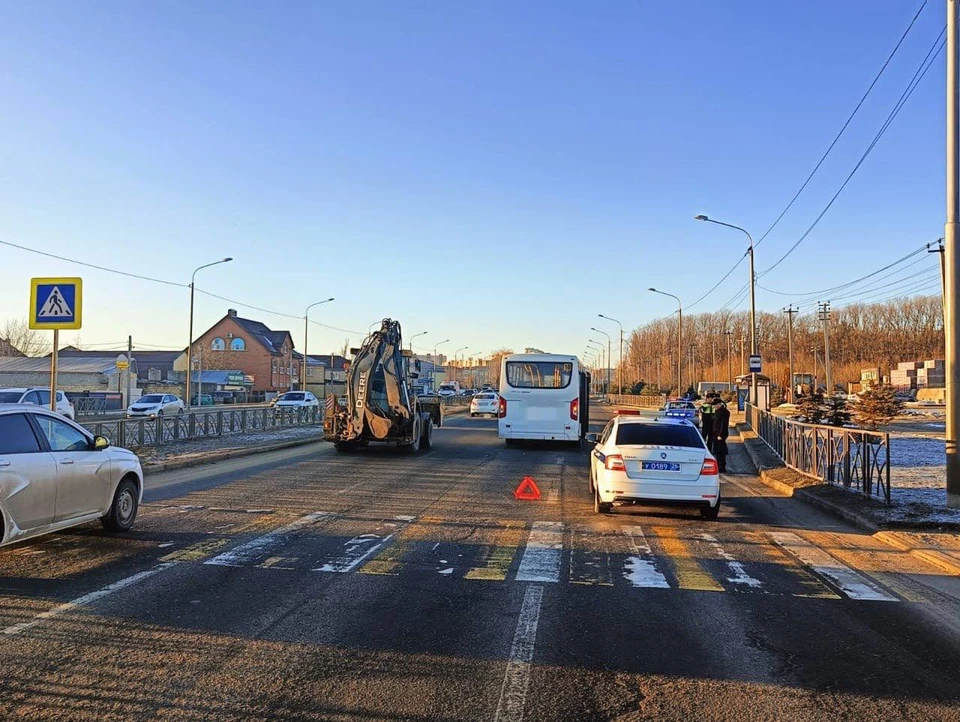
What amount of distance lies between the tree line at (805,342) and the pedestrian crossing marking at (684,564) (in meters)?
94.2

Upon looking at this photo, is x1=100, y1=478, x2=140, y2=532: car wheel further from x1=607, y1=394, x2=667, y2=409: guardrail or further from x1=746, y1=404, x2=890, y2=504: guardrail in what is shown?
x1=607, y1=394, x2=667, y2=409: guardrail

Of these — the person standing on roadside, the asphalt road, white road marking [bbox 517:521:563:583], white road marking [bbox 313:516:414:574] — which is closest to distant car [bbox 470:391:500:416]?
the person standing on roadside

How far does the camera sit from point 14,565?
24.8 ft

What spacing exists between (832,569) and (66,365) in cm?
8423

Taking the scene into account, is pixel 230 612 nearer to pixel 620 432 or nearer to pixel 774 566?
pixel 774 566

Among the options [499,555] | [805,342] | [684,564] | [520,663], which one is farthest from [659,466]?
[805,342]

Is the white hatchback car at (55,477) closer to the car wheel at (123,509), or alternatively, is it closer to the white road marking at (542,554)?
the car wheel at (123,509)

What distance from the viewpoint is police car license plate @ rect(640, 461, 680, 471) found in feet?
36.8

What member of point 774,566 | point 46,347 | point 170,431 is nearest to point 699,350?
point 46,347

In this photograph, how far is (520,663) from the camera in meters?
5.07

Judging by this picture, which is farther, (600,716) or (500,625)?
(500,625)

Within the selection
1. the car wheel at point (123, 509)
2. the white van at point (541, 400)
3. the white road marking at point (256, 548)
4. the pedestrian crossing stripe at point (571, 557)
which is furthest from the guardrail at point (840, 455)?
the car wheel at point (123, 509)

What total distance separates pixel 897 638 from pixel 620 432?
6347mm

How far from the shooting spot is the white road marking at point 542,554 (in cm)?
761
